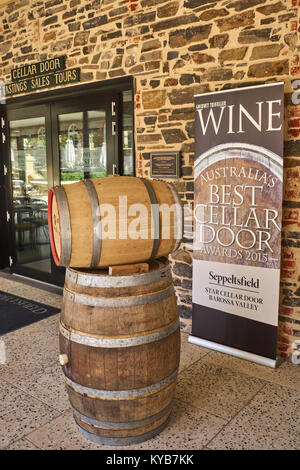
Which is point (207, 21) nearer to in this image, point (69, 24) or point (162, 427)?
point (69, 24)

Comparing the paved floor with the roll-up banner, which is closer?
the paved floor

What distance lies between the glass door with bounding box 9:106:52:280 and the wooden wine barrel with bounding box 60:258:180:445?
141 inches

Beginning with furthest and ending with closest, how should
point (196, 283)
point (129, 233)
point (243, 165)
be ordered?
point (196, 283)
point (243, 165)
point (129, 233)

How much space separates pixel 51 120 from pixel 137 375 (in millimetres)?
4023

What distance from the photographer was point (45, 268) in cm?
571

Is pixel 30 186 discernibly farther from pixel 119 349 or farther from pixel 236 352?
pixel 119 349

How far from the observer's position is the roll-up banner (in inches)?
119

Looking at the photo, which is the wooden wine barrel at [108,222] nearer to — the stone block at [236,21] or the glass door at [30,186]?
the stone block at [236,21]

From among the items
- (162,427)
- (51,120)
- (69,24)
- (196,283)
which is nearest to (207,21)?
(69,24)

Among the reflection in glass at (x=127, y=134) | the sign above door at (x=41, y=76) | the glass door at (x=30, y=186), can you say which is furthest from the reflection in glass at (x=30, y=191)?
the reflection in glass at (x=127, y=134)

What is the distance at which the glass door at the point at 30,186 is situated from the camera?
17.8 feet

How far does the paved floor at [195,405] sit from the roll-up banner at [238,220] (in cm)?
23

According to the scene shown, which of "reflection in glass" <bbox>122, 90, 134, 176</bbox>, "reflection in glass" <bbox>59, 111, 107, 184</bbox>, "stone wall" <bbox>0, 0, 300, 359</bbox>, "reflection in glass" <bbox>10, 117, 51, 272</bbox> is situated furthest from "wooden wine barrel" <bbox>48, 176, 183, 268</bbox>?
"reflection in glass" <bbox>10, 117, 51, 272</bbox>

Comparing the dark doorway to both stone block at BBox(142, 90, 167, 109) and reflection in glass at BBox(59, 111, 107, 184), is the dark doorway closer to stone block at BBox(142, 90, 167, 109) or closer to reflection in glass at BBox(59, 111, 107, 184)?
reflection in glass at BBox(59, 111, 107, 184)
